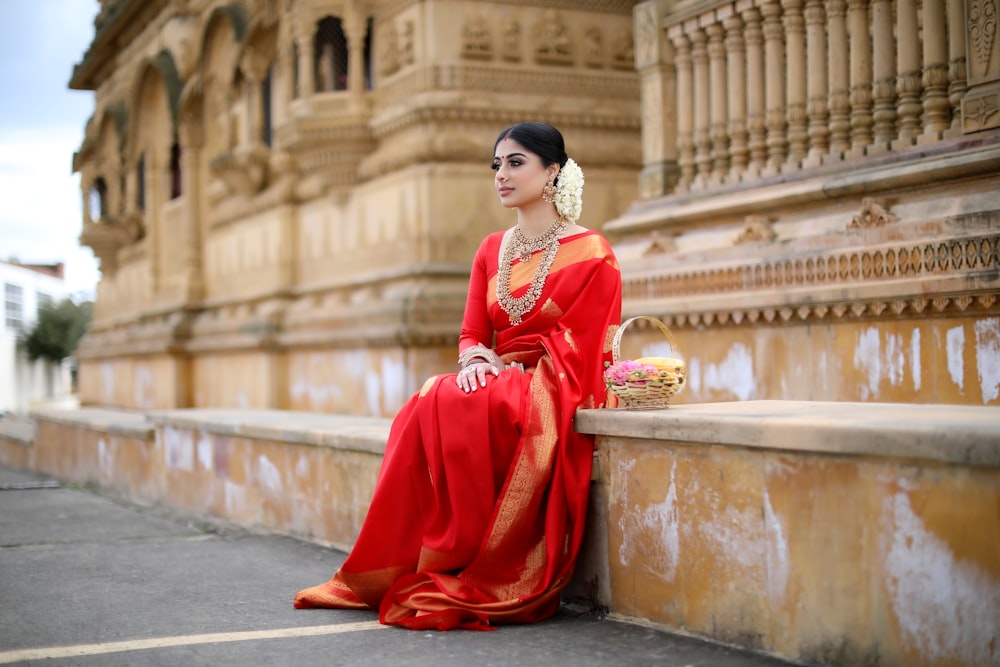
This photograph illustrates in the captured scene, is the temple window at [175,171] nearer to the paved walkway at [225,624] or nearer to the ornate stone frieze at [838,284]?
the paved walkway at [225,624]

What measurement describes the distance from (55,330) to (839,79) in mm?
45866

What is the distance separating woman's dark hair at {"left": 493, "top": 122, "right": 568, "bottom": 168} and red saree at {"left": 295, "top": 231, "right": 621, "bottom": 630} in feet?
1.21

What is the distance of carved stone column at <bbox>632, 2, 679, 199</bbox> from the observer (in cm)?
667

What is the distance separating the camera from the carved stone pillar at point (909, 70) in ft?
17.2

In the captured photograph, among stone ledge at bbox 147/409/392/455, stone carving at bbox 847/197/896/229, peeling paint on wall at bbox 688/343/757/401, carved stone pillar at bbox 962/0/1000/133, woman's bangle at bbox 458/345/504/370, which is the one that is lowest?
stone ledge at bbox 147/409/392/455

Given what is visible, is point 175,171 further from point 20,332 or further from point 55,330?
point 20,332

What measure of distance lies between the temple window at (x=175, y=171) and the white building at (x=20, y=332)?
29.8 m

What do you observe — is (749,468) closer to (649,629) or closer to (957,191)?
(649,629)

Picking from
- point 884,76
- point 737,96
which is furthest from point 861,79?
point 737,96

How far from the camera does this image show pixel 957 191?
193 inches

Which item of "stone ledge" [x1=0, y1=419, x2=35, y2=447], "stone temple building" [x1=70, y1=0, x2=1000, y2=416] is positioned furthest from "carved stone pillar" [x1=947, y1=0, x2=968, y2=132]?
"stone ledge" [x1=0, y1=419, x2=35, y2=447]

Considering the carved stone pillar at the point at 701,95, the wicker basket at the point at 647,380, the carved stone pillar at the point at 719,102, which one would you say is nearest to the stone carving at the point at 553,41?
the carved stone pillar at the point at 701,95

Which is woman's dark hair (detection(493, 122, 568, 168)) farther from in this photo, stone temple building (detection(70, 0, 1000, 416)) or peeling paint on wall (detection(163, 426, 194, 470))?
peeling paint on wall (detection(163, 426, 194, 470))

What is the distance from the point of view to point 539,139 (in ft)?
14.0
